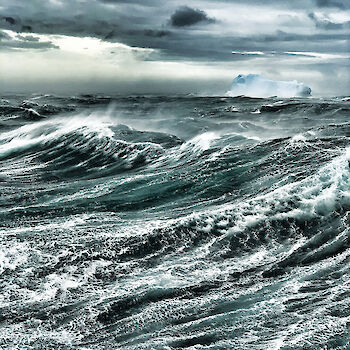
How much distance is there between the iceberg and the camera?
9906 centimetres

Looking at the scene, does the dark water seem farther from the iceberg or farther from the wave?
the iceberg

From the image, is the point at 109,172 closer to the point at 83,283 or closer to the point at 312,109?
the point at 83,283

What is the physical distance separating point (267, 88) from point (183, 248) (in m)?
89.9

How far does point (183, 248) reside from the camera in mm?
15125

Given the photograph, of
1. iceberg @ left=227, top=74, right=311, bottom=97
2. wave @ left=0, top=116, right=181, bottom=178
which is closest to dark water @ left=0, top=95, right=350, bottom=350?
wave @ left=0, top=116, right=181, bottom=178

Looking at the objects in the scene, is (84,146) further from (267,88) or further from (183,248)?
(267,88)

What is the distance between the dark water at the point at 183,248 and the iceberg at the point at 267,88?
238ft

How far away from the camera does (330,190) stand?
61.4 ft

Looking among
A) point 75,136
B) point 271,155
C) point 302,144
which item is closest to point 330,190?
point 271,155

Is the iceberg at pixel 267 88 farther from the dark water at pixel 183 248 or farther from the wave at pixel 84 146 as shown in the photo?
the dark water at pixel 183 248

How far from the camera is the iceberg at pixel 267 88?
99062mm

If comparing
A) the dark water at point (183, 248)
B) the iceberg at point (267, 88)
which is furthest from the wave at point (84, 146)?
the iceberg at point (267, 88)

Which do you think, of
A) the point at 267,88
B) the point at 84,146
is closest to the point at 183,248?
the point at 84,146

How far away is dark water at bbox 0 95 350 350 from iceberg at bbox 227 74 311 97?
238ft
